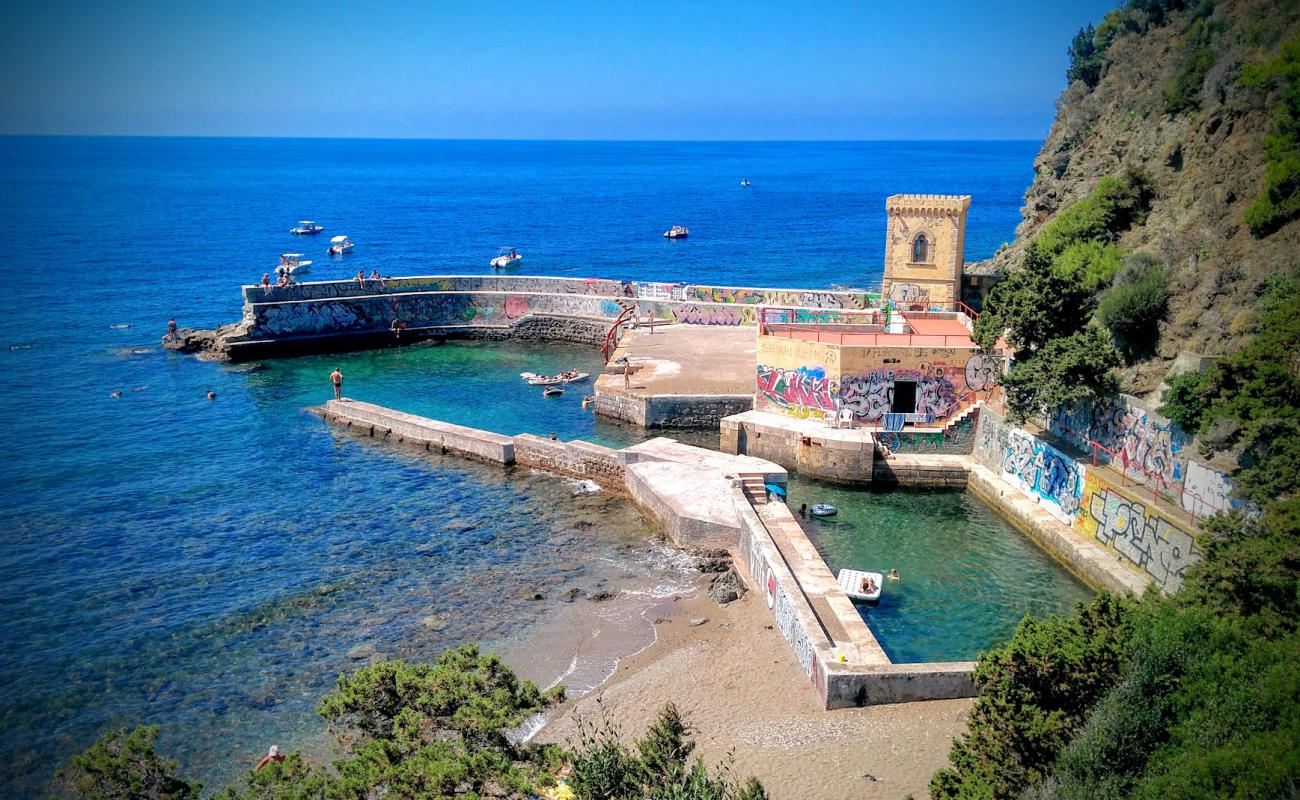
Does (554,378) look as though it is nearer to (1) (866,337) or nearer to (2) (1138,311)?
(1) (866,337)

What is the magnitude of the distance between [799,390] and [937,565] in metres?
10.2

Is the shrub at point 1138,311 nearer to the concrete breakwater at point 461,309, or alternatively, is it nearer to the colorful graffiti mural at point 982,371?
the colorful graffiti mural at point 982,371

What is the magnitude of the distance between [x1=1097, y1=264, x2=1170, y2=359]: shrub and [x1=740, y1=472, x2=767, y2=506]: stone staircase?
40.1ft

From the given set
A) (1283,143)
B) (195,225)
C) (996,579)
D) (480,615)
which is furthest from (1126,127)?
(195,225)

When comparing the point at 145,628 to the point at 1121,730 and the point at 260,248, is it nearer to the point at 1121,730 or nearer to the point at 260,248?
the point at 1121,730

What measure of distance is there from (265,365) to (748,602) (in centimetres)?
3757

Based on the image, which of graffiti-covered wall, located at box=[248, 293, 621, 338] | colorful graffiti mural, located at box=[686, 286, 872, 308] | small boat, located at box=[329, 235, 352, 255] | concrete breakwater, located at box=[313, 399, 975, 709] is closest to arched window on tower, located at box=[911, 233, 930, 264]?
colorful graffiti mural, located at box=[686, 286, 872, 308]

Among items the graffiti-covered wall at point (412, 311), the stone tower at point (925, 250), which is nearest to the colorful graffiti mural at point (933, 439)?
the stone tower at point (925, 250)

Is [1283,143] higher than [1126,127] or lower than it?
lower

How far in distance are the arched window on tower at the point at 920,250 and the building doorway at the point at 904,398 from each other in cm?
1331

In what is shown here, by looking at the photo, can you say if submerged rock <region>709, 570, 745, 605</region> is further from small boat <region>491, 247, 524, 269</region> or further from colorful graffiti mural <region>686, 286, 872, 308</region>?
Result: small boat <region>491, 247, 524, 269</region>

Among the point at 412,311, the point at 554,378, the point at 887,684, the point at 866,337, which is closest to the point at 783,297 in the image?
the point at 554,378

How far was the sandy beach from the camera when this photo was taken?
16.3 metres

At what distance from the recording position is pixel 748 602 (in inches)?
925
